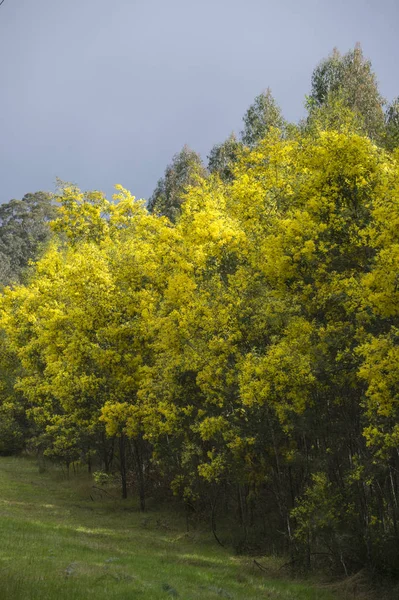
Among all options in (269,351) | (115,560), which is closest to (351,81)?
(269,351)

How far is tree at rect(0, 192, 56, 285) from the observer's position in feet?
372

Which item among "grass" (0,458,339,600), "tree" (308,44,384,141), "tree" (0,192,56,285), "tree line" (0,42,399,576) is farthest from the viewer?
"tree" (0,192,56,285)

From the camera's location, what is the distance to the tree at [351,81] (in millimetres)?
50000

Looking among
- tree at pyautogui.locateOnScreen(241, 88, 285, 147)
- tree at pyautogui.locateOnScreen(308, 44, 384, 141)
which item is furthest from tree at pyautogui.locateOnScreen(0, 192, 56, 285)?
tree at pyautogui.locateOnScreen(308, 44, 384, 141)

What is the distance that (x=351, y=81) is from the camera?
51.8 metres

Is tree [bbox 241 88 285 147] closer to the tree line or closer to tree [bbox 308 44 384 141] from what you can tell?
tree [bbox 308 44 384 141]

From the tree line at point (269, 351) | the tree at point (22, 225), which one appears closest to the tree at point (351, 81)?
the tree line at point (269, 351)

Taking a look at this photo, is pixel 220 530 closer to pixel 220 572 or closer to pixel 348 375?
pixel 220 572

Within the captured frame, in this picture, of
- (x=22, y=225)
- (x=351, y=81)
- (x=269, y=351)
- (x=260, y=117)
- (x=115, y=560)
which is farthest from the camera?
(x=22, y=225)

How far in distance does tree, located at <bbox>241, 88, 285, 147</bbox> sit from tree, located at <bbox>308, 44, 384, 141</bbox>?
11.8ft

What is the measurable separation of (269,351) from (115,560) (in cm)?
629

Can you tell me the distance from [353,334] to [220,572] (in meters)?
7.01

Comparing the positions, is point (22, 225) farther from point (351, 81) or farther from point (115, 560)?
point (115, 560)

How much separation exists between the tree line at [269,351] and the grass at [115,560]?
1.40 meters
